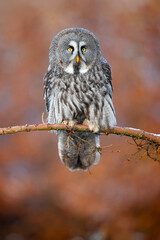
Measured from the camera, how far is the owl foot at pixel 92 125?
3.70 metres

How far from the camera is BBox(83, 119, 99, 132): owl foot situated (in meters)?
3.70

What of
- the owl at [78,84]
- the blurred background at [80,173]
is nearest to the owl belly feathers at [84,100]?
the owl at [78,84]

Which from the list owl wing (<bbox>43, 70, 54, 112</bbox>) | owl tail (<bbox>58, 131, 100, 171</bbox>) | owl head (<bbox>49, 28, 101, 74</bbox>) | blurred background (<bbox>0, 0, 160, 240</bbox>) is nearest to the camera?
owl head (<bbox>49, 28, 101, 74</bbox>)

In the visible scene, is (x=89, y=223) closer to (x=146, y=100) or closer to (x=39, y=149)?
(x=39, y=149)

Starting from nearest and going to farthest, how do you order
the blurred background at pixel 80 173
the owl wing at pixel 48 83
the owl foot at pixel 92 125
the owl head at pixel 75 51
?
the owl foot at pixel 92 125 → the owl head at pixel 75 51 → the owl wing at pixel 48 83 → the blurred background at pixel 80 173

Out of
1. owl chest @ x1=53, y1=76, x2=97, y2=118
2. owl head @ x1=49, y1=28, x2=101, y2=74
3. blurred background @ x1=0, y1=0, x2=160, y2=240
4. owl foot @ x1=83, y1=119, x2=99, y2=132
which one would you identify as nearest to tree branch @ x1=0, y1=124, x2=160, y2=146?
owl foot @ x1=83, y1=119, x2=99, y2=132

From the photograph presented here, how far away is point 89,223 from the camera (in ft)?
26.8

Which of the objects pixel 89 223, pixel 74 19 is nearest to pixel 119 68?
pixel 74 19

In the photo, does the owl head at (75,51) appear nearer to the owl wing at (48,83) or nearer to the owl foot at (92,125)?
the owl wing at (48,83)

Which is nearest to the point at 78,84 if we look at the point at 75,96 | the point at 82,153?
the point at 75,96

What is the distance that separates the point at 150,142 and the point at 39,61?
538cm

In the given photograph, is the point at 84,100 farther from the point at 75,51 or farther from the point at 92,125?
the point at 75,51

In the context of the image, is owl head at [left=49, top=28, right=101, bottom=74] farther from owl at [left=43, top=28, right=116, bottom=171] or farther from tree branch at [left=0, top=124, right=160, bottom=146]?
tree branch at [left=0, top=124, right=160, bottom=146]

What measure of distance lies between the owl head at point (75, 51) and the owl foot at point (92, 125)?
434 mm
